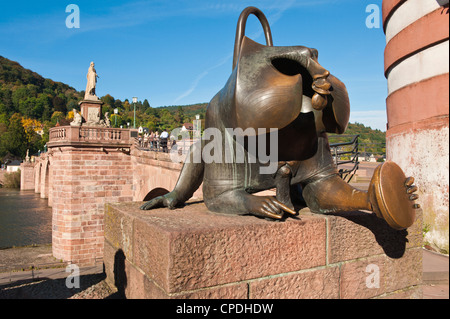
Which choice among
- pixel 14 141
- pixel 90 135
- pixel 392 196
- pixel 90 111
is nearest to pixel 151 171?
pixel 90 135

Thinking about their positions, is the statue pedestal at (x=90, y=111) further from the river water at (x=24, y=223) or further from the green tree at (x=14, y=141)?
the green tree at (x=14, y=141)

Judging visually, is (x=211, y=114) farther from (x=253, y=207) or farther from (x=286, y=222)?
(x=286, y=222)

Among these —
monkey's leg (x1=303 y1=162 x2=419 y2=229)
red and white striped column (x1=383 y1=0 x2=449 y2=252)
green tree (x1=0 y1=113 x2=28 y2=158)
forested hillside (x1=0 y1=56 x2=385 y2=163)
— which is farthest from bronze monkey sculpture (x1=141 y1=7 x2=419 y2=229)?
green tree (x1=0 y1=113 x2=28 y2=158)

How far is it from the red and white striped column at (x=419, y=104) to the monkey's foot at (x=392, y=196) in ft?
10.1

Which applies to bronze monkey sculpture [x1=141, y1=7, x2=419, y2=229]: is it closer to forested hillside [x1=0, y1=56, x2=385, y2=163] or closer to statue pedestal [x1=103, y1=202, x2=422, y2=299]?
statue pedestal [x1=103, y1=202, x2=422, y2=299]

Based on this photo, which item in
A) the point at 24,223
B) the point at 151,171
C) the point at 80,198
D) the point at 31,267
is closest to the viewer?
the point at 31,267

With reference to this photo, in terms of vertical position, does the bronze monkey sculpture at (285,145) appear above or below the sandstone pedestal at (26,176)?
above

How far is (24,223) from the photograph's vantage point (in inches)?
1126

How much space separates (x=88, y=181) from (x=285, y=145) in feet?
54.2

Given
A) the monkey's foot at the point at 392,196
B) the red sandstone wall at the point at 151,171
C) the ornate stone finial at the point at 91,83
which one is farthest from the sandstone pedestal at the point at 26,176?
the monkey's foot at the point at 392,196

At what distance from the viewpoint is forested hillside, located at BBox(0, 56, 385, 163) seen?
234ft

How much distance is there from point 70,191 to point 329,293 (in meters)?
16.6

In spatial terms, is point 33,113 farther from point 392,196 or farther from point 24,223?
point 392,196

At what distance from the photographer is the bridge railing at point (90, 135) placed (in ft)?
55.8
